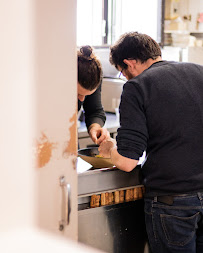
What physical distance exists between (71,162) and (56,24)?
42 cm

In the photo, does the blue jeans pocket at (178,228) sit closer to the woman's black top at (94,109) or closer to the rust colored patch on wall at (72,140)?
the rust colored patch on wall at (72,140)

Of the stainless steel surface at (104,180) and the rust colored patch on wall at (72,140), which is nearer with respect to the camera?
the rust colored patch on wall at (72,140)

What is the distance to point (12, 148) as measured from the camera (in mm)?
925

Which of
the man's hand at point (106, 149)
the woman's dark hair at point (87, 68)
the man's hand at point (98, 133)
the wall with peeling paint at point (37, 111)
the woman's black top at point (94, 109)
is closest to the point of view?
the wall with peeling paint at point (37, 111)

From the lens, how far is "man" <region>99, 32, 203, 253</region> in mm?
1598

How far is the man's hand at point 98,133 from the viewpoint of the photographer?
86.7 inches

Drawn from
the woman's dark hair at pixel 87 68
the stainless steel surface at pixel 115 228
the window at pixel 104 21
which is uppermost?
the window at pixel 104 21

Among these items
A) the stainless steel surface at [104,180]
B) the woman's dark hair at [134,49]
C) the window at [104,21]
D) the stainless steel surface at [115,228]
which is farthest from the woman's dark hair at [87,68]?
the window at [104,21]

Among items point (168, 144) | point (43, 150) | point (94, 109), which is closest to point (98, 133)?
point (94, 109)

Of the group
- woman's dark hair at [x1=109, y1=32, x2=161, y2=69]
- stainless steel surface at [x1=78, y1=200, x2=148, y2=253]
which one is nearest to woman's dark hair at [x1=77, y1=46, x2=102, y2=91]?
woman's dark hair at [x1=109, y1=32, x2=161, y2=69]

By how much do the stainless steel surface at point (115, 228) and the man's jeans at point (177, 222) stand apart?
193mm

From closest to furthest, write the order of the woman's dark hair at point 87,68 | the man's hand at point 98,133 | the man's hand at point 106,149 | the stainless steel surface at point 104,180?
the stainless steel surface at point 104,180 → the man's hand at point 106,149 → the woman's dark hair at point 87,68 → the man's hand at point 98,133

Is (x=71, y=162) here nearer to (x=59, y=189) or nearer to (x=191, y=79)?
(x=59, y=189)

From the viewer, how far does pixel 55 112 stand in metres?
1.21
